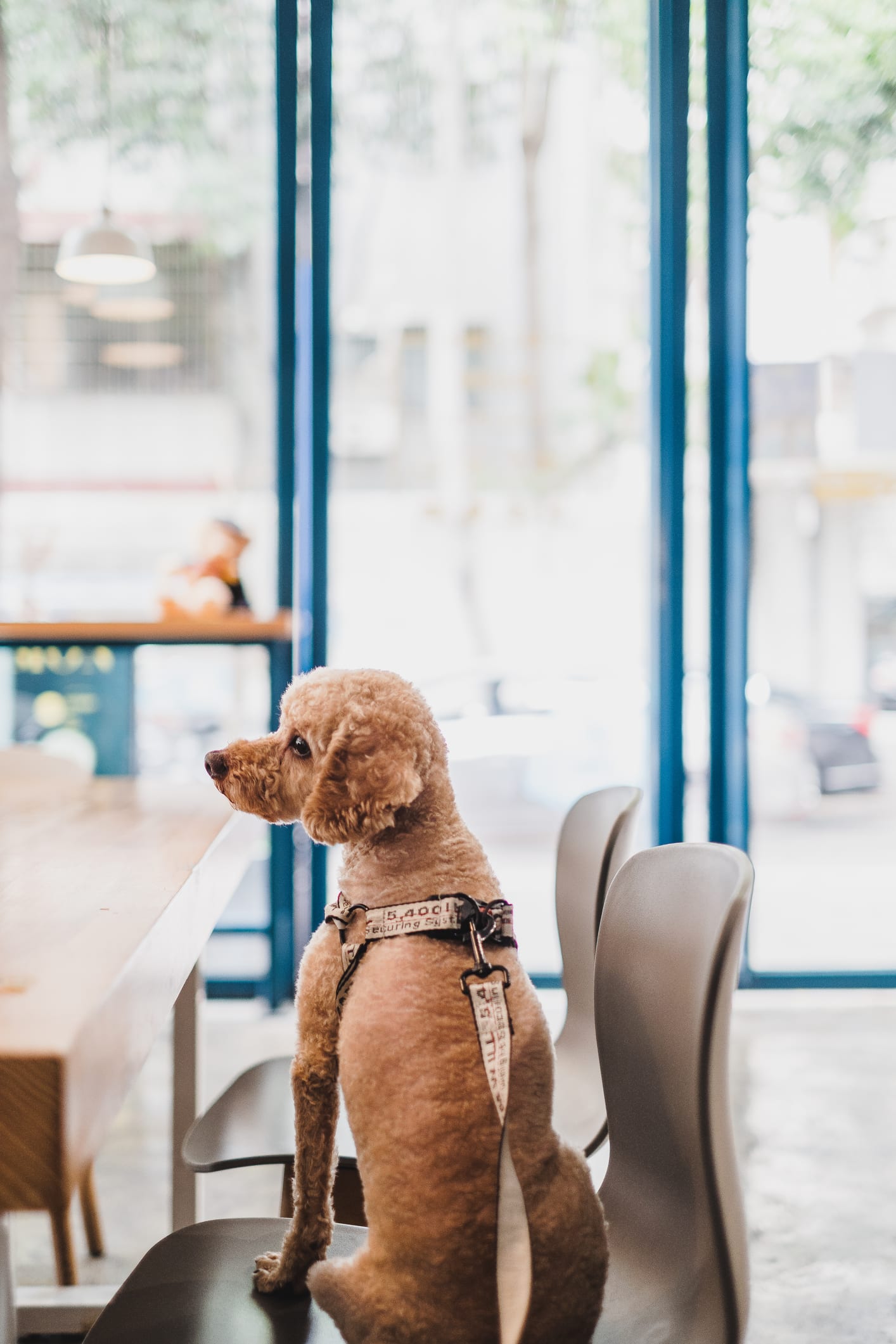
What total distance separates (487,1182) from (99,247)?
→ 314 centimetres

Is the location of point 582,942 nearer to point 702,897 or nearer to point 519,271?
point 702,897

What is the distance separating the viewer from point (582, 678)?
358 centimetres

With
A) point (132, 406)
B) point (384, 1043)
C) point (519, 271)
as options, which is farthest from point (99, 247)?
point (384, 1043)

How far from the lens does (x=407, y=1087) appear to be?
2.87ft

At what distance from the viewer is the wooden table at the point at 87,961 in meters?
0.63

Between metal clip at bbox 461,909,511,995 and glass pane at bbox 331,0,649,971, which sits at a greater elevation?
glass pane at bbox 331,0,649,971

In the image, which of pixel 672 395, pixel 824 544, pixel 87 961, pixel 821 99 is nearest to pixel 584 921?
pixel 87 961

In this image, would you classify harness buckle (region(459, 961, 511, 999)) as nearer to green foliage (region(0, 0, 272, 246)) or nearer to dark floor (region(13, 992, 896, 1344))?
dark floor (region(13, 992, 896, 1344))

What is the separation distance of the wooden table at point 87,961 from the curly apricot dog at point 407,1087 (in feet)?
0.53

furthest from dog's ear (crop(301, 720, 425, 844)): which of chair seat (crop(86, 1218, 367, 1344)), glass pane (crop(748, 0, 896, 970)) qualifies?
glass pane (crop(748, 0, 896, 970))

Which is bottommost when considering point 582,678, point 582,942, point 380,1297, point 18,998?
point 380,1297

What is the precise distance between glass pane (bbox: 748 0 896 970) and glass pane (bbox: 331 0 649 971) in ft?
1.27

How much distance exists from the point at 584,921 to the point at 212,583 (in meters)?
1.97

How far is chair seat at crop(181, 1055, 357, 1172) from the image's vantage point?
1159mm
